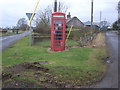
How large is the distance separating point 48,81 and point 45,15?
3222 cm

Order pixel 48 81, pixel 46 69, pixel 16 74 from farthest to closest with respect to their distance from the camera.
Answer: pixel 46 69
pixel 16 74
pixel 48 81

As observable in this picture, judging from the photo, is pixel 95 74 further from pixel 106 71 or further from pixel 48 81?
pixel 48 81

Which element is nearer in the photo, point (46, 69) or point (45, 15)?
point (46, 69)

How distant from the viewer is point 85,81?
5715mm

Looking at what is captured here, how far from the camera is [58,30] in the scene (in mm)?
12961

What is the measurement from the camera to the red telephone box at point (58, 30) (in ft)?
42.0

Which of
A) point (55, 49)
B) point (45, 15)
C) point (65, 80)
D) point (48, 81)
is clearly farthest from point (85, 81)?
point (45, 15)

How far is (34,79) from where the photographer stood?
18.9 feet

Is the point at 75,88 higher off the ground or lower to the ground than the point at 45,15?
lower

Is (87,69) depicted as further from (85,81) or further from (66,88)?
(66,88)

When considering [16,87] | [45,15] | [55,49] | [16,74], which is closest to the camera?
[16,87]

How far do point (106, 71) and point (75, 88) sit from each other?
2341mm

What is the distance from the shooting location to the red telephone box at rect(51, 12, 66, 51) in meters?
12.8

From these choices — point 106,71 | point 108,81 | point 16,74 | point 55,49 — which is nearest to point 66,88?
point 108,81
